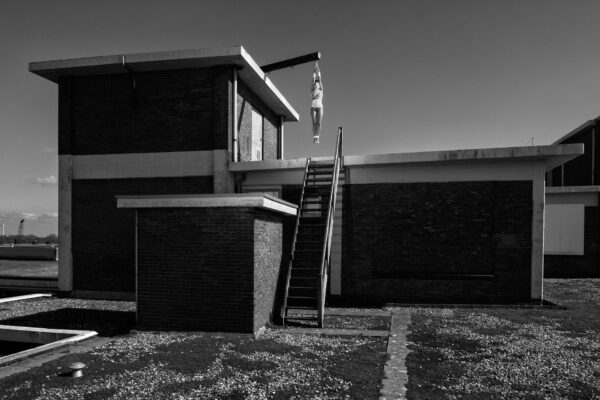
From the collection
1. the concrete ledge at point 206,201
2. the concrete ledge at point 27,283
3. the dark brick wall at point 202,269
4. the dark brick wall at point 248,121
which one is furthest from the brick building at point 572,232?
the concrete ledge at point 27,283

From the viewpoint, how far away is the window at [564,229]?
64.5 feet

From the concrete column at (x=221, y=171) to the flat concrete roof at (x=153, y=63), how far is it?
9.34ft

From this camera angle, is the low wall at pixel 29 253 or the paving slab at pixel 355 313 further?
the low wall at pixel 29 253

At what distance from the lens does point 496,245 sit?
12.1 metres

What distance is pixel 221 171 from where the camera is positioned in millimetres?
13258

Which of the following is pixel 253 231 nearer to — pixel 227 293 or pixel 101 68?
pixel 227 293

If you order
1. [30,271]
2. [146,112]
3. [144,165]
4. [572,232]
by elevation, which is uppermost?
[146,112]

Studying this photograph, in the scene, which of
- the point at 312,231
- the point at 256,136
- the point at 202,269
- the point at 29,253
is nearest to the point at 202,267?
the point at 202,269

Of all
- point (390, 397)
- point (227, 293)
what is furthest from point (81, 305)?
point (390, 397)

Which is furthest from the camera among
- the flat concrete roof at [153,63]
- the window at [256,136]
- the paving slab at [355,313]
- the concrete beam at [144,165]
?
the window at [256,136]

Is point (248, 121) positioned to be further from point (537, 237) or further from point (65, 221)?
point (537, 237)

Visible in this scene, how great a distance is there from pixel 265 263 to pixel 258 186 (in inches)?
178

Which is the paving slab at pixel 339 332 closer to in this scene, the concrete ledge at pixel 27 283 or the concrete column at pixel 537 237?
the concrete column at pixel 537 237

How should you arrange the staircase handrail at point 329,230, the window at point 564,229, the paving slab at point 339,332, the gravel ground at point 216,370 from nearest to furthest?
the gravel ground at point 216,370 < the paving slab at point 339,332 < the staircase handrail at point 329,230 < the window at point 564,229
